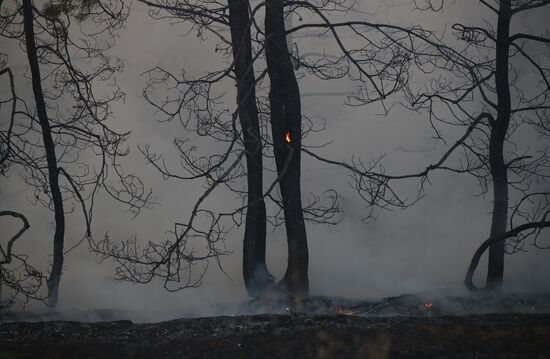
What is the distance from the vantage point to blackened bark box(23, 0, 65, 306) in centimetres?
761

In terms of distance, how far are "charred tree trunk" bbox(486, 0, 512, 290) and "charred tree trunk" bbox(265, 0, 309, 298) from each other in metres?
2.30

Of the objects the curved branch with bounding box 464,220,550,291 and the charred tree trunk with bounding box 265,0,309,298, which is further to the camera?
the charred tree trunk with bounding box 265,0,309,298

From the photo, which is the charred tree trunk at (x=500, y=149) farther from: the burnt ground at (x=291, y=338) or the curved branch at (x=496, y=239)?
the burnt ground at (x=291, y=338)

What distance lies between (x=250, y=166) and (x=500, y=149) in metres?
3.00

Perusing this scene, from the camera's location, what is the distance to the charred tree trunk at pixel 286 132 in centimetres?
768

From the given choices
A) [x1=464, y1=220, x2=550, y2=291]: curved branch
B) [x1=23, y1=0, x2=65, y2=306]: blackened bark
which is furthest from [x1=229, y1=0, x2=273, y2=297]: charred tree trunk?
[x1=464, y1=220, x2=550, y2=291]: curved branch

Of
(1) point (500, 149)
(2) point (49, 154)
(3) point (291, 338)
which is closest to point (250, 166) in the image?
(2) point (49, 154)

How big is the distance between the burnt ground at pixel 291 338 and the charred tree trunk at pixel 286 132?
178 cm

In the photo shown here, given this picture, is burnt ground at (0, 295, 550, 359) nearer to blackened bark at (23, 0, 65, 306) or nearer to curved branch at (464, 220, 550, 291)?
curved branch at (464, 220, 550, 291)

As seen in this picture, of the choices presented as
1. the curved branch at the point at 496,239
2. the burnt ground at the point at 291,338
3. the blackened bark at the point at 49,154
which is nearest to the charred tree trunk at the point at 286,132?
the burnt ground at the point at 291,338

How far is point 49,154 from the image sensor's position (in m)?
7.89

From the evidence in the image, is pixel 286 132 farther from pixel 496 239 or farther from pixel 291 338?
pixel 291 338

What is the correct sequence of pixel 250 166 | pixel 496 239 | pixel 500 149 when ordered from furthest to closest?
pixel 250 166
pixel 500 149
pixel 496 239

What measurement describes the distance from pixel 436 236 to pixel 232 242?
2.81 metres
